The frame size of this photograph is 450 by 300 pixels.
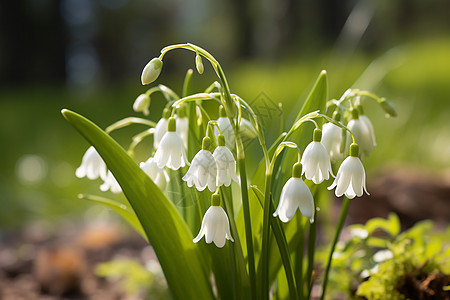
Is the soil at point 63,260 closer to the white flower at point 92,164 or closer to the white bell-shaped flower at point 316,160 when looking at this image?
the white flower at point 92,164

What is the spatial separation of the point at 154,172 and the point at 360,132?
0.48 metres

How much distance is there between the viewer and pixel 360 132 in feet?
3.79

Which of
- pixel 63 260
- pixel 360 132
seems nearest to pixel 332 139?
pixel 360 132

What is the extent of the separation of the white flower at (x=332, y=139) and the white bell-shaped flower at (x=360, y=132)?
32 mm

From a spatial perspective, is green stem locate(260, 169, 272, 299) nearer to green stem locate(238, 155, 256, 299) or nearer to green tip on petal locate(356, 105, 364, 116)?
green stem locate(238, 155, 256, 299)

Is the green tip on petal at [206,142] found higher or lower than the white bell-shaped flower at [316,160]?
higher

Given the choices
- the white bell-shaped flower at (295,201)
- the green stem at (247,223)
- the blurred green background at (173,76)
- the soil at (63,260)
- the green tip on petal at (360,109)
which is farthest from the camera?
the blurred green background at (173,76)

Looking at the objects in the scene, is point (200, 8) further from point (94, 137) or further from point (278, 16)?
point (94, 137)

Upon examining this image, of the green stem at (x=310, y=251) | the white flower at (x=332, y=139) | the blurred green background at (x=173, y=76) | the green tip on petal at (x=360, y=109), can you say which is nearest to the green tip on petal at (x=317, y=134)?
the white flower at (x=332, y=139)

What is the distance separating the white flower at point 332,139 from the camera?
3.72ft

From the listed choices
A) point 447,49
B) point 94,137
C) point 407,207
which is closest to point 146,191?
point 94,137

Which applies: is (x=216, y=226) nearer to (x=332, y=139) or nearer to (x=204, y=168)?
(x=204, y=168)

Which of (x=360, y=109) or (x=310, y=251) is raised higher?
(x=360, y=109)

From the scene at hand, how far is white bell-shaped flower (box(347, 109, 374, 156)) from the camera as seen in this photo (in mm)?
1154
